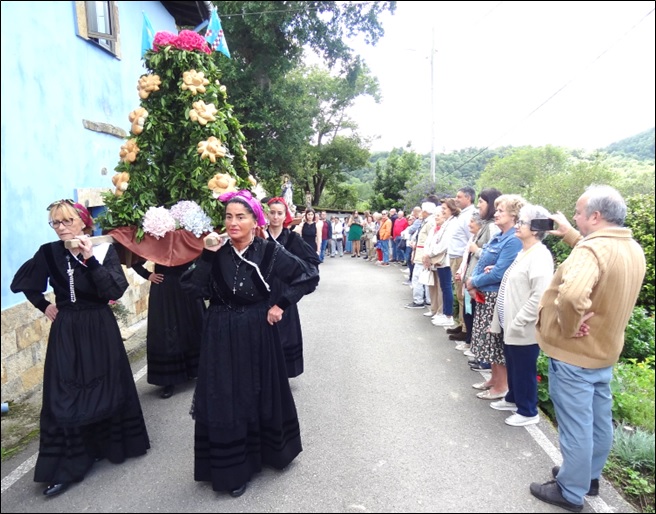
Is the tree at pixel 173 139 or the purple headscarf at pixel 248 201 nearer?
the purple headscarf at pixel 248 201

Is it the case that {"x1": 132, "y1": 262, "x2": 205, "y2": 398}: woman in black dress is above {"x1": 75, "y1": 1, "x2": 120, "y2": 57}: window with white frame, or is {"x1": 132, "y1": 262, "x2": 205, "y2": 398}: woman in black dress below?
below

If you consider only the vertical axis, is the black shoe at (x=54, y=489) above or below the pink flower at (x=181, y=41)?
below

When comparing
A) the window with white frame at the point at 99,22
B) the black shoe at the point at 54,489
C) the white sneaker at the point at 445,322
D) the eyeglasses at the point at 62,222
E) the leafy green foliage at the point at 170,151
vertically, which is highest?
the window with white frame at the point at 99,22

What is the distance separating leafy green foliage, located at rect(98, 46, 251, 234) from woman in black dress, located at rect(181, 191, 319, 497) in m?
1.15

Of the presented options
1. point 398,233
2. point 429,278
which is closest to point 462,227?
point 429,278

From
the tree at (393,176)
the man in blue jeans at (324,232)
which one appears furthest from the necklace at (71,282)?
the tree at (393,176)

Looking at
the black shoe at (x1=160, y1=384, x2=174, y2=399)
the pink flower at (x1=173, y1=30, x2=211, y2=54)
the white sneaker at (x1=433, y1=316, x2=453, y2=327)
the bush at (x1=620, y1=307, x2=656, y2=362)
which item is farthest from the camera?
the white sneaker at (x1=433, y1=316, x2=453, y2=327)

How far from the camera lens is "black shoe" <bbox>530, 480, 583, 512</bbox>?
2945 mm

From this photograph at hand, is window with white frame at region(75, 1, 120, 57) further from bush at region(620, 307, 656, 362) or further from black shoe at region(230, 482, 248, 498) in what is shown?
bush at region(620, 307, 656, 362)

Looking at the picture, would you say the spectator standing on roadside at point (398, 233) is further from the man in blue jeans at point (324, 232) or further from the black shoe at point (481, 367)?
the black shoe at point (481, 367)

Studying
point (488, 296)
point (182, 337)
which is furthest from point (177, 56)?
point (488, 296)

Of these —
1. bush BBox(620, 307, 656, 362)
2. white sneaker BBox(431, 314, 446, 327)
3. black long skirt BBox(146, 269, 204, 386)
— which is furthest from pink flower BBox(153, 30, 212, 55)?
bush BBox(620, 307, 656, 362)

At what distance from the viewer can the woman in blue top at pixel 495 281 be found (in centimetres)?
443

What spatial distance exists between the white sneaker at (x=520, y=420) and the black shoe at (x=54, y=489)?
3.54 meters
